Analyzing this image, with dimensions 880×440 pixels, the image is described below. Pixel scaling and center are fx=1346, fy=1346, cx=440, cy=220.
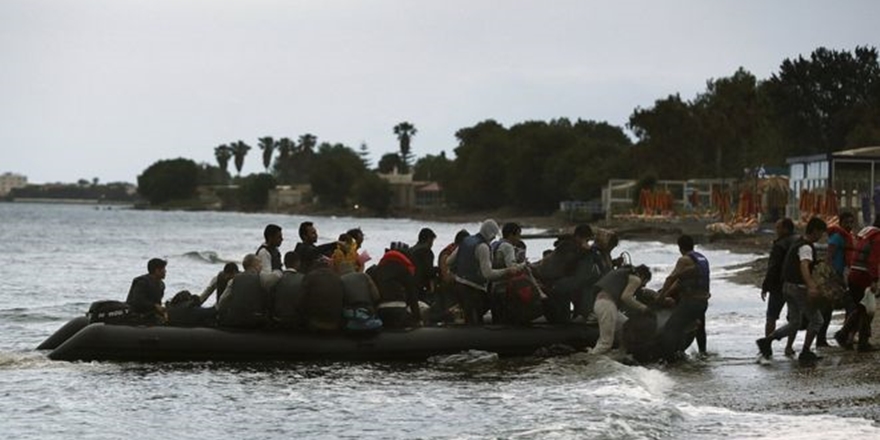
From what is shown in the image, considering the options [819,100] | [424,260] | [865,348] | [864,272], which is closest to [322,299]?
[424,260]

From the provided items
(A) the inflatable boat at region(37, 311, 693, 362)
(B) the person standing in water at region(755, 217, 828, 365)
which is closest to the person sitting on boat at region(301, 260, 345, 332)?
(A) the inflatable boat at region(37, 311, 693, 362)

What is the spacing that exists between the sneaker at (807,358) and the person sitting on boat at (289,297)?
19.7ft

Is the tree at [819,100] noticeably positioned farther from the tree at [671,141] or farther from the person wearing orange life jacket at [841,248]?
the person wearing orange life jacket at [841,248]

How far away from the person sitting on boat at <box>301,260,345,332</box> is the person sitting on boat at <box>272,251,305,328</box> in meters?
0.08

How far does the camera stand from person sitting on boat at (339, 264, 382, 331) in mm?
16672

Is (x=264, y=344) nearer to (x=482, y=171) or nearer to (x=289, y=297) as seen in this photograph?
(x=289, y=297)

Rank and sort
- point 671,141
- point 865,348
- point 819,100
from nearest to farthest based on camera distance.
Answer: point 865,348 → point 819,100 → point 671,141

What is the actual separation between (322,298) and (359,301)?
484 millimetres

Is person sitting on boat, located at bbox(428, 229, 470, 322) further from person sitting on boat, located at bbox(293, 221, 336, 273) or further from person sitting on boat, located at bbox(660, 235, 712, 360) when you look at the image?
person sitting on boat, located at bbox(660, 235, 712, 360)

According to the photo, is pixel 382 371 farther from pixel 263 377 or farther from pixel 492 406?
pixel 492 406

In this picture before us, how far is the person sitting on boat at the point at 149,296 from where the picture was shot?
1709 centimetres

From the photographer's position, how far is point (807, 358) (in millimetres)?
15719

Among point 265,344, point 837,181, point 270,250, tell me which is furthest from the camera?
point 837,181

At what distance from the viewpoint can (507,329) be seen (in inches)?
678
